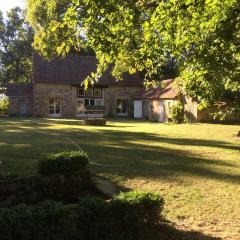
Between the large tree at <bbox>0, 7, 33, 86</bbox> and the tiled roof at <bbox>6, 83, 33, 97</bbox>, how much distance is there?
42.0ft

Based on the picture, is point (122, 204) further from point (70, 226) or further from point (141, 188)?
point (141, 188)

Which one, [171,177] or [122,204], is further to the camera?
[171,177]

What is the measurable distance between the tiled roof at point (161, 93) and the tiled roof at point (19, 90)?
39.0 feet

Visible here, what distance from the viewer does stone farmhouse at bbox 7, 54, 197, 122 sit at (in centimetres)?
4362

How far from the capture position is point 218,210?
Answer: 8086mm

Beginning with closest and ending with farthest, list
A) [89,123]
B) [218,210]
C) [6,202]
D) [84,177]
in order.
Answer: [6,202] < [218,210] < [84,177] < [89,123]

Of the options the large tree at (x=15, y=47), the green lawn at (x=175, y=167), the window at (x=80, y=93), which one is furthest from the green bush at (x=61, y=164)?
the large tree at (x=15, y=47)

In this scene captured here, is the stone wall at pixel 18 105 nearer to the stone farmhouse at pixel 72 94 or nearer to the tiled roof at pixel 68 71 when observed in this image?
the stone farmhouse at pixel 72 94

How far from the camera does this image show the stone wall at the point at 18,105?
4525 centimetres

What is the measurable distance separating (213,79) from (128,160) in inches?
182

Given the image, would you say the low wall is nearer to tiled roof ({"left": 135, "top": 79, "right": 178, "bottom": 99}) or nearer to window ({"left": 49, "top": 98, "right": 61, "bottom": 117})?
tiled roof ({"left": 135, "top": 79, "right": 178, "bottom": 99})

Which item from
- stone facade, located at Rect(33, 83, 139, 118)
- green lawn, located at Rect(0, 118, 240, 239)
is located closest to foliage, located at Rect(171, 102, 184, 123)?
stone facade, located at Rect(33, 83, 139, 118)

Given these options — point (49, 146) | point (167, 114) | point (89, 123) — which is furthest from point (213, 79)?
point (167, 114)

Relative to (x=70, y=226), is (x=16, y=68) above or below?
above
